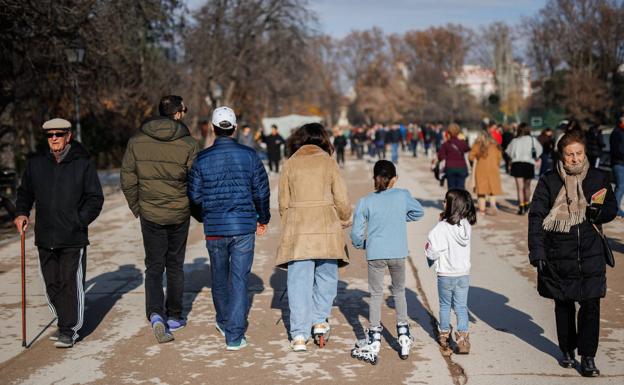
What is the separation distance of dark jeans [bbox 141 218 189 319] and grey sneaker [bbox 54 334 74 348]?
64 centimetres

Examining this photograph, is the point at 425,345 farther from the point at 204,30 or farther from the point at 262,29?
the point at 262,29

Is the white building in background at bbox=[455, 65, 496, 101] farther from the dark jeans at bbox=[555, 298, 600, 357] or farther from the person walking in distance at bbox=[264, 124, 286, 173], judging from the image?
the dark jeans at bbox=[555, 298, 600, 357]

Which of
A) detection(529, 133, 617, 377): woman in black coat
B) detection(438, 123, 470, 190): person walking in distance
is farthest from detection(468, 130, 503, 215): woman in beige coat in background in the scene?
detection(529, 133, 617, 377): woman in black coat

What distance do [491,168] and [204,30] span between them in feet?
98.0

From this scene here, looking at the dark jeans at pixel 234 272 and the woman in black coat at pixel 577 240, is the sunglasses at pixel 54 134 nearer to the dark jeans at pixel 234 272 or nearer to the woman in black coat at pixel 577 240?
the dark jeans at pixel 234 272

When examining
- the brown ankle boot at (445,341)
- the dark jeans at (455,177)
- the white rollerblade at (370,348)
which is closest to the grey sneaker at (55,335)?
the white rollerblade at (370,348)

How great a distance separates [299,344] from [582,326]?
2031 mm

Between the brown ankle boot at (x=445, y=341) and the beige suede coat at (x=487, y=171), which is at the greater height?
the beige suede coat at (x=487, y=171)

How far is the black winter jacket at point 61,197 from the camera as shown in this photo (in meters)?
6.45

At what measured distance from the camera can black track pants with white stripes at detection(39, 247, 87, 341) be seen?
6.51m

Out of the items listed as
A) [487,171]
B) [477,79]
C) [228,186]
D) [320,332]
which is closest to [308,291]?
[320,332]

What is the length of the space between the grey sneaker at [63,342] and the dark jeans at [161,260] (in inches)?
25.2

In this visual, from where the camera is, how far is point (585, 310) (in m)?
5.45

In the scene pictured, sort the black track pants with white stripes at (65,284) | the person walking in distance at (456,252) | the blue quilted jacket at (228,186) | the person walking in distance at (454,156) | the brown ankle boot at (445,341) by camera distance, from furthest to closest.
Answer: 1. the person walking in distance at (454,156)
2. the black track pants with white stripes at (65,284)
3. the blue quilted jacket at (228,186)
4. the brown ankle boot at (445,341)
5. the person walking in distance at (456,252)
